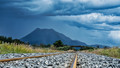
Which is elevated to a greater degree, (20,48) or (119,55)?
(20,48)

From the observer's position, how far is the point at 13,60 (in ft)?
19.3

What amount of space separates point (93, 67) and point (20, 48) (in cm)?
911

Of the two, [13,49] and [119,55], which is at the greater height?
[13,49]

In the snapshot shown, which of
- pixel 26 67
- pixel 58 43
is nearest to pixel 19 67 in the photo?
pixel 26 67

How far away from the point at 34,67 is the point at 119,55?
35.1ft

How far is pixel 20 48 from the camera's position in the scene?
13539 mm

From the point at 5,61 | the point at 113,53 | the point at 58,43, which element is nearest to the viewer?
the point at 5,61

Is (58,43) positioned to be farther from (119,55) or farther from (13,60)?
(13,60)

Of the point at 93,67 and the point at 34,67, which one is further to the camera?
the point at 93,67

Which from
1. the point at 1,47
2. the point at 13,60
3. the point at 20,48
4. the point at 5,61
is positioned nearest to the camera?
the point at 5,61

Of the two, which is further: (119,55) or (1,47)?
(119,55)

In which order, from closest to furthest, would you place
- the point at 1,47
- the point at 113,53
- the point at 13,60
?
1. the point at 13,60
2. the point at 1,47
3. the point at 113,53

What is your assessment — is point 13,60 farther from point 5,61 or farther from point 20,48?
point 20,48

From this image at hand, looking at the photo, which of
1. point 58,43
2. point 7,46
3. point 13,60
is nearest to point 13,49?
point 7,46
